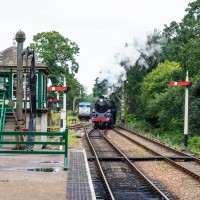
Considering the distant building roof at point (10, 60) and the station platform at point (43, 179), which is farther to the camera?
the distant building roof at point (10, 60)

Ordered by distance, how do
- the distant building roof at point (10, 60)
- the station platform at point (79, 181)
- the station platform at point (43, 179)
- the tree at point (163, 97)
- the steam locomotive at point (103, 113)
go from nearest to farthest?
the station platform at point (43, 179) < the station platform at point (79, 181) < the distant building roof at point (10, 60) < the tree at point (163, 97) < the steam locomotive at point (103, 113)

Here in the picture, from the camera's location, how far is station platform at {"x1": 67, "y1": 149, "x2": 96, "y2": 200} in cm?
822

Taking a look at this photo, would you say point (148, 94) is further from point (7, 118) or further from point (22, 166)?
point (22, 166)

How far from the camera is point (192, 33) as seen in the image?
43688mm

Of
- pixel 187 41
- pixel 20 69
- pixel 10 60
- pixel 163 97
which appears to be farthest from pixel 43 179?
pixel 187 41

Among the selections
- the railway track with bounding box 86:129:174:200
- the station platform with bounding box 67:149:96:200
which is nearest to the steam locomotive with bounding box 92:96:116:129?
the railway track with bounding box 86:129:174:200

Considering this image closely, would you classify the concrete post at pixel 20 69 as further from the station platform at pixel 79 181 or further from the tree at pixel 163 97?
the tree at pixel 163 97

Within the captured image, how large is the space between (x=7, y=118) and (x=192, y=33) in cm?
2931

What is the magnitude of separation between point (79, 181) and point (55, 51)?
45598mm

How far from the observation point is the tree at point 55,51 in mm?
53562

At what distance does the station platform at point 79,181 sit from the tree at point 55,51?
40.1 meters

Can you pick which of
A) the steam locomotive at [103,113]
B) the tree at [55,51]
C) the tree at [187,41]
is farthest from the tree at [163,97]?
the tree at [55,51]

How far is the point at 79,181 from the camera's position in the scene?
9805mm

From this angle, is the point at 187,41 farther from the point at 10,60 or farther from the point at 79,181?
the point at 79,181
